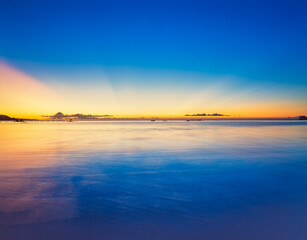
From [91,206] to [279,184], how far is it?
5.35m

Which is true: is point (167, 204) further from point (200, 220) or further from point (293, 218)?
point (293, 218)

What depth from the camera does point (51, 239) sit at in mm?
3555

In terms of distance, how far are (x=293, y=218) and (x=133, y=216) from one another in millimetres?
2956

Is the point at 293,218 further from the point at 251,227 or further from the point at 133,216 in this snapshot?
the point at 133,216

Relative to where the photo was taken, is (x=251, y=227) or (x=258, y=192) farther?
(x=258, y=192)

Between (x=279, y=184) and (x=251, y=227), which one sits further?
(x=279, y=184)

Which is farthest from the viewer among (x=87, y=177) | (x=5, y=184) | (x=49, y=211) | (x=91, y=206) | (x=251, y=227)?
(x=87, y=177)

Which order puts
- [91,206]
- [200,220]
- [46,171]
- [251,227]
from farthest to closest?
1. [46,171]
2. [91,206]
3. [200,220]
4. [251,227]

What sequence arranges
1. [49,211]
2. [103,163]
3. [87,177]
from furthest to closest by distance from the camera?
[103,163] → [87,177] → [49,211]

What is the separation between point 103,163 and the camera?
33.3ft

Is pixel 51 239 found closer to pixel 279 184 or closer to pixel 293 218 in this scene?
pixel 293 218

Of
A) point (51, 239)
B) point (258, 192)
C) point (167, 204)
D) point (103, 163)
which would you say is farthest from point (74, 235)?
point (103, 163)

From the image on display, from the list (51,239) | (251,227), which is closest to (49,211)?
(51,239)

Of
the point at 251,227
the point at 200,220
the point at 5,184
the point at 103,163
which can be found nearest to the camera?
the point at 251,227
